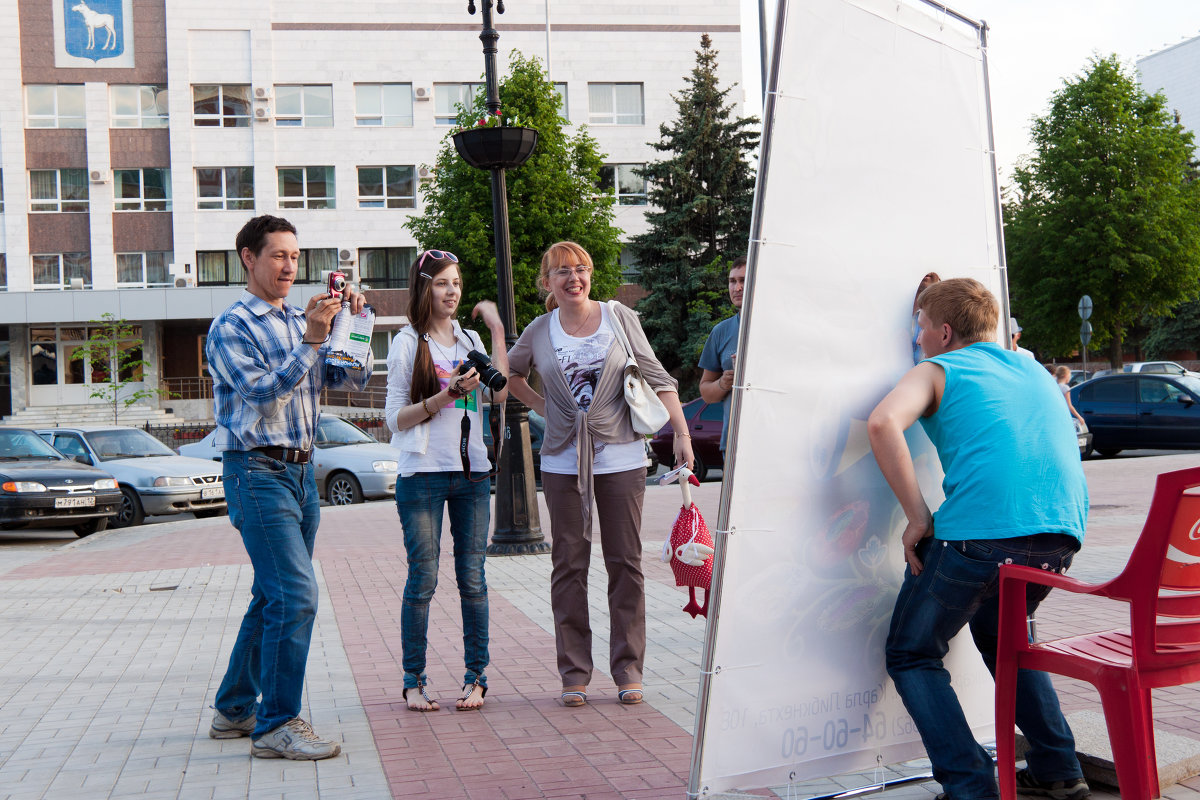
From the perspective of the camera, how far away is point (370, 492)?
1748cm

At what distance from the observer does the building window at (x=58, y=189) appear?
→ 147ft

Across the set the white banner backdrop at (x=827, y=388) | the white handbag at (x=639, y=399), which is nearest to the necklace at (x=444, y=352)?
the white handbag at (x=639, y=399)

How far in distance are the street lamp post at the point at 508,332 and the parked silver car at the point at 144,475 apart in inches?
287

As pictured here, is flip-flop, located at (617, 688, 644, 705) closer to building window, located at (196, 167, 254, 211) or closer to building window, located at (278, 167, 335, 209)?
building window, located at (278, 167, 335, 209)

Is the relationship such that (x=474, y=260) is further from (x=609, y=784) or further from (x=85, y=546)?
(x=609, y=784)

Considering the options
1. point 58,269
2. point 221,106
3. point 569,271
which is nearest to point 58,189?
point 58,269

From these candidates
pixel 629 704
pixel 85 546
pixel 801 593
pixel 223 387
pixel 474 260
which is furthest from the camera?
pixel 474 260

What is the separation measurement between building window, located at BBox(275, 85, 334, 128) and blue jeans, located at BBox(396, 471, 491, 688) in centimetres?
4317

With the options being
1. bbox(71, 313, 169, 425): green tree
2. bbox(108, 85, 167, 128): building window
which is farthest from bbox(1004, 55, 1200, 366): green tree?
bbox(108, 85, 167, 128): building window

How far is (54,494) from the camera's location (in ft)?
48.6

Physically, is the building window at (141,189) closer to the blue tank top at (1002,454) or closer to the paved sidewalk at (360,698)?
the paved sidewalk at (360,698)

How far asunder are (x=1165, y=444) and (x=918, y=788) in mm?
18297

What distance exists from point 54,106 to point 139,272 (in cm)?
735

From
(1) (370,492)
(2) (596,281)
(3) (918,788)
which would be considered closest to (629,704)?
(3) (918,788)
